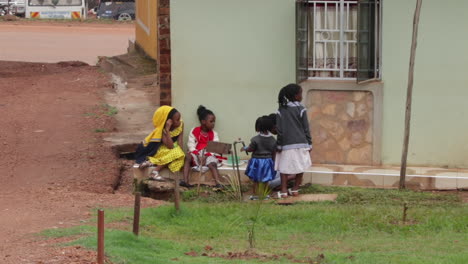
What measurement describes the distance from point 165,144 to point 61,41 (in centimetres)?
1782

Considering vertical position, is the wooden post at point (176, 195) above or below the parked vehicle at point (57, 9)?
below

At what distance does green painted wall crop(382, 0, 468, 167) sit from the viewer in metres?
11.1

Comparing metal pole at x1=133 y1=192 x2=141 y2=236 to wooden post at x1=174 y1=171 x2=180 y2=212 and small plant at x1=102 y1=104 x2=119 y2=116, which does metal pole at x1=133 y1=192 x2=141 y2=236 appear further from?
small plant at x1=102 y1=104 x2=119 y2=116

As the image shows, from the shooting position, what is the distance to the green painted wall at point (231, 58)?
448 inches

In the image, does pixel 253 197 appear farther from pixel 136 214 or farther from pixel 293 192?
pixel 136 214

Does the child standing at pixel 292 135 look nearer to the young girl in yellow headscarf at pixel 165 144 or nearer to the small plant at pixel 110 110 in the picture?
the young girl in yellow headscarf at pixel 165 144

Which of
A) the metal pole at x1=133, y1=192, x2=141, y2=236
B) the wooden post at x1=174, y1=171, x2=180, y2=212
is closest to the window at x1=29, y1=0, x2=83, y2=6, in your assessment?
the wooden post at x1=174, y1=171, x2=180, y2=212

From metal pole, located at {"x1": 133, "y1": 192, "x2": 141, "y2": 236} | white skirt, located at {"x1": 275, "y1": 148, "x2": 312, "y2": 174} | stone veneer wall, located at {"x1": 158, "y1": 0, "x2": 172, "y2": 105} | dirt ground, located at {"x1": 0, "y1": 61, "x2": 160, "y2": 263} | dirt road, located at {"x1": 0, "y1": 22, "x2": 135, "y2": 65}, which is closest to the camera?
metal pole, located at {"x1": 133, "y1": 192, "x2": 141, "y2": 236}

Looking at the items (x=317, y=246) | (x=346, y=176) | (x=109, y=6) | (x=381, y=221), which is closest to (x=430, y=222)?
(x=381, y=221)

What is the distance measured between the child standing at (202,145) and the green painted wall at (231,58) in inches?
9.5

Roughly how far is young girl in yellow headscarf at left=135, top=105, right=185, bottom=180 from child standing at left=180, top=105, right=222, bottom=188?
11 centimetres

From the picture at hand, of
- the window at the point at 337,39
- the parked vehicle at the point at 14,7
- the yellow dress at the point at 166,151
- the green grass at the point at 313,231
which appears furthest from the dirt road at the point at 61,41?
the green grass at the point at 313,231

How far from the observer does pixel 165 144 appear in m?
11.1

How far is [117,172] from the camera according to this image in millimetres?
11875
